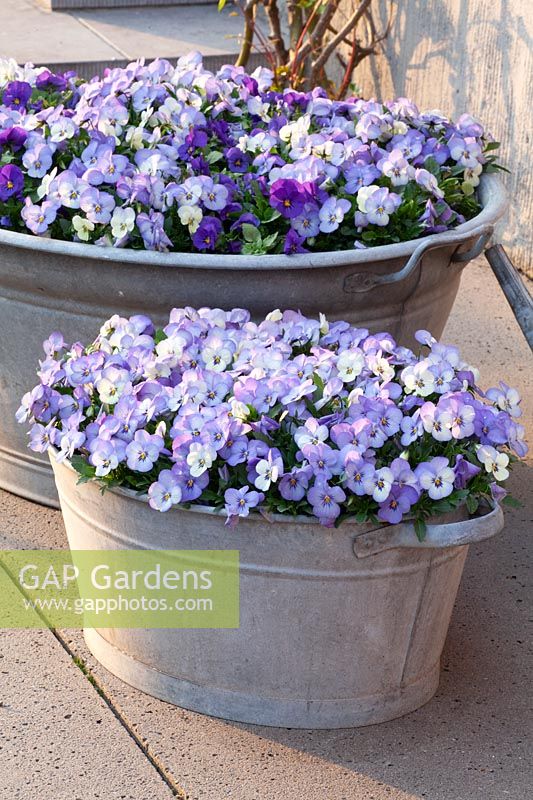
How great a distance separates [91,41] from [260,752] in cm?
398

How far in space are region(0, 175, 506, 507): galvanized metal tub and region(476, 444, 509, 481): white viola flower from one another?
1.60 feet

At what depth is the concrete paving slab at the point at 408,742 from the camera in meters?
1.94

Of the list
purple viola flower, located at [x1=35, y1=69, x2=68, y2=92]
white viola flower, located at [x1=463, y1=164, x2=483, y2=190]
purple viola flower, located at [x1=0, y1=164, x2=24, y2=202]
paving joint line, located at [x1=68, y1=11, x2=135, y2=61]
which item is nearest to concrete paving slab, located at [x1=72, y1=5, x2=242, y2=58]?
paving joint line, located at [x1=68, y1=11, x2=135, y2=61]

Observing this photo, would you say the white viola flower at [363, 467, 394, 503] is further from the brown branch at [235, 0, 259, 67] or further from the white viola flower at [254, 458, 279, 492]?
the brown branch at [235, 0, 259, 67]

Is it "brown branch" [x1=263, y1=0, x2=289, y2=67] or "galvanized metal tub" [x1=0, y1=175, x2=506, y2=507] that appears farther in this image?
"brown branch" [x1=263, y1=0, x2=289, y2=67]

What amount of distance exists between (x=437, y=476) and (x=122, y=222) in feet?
2.71

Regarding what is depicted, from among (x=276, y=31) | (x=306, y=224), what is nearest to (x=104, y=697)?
(x=306, y=224)

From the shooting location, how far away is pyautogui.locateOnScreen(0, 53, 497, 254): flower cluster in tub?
2.27 metres

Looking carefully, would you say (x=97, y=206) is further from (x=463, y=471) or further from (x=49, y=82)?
(x=463, y=471)

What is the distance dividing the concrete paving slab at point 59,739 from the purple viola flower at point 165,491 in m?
0.48

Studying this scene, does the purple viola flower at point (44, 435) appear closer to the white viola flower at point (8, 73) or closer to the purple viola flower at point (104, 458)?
the purple viola flower at point (104, 458)

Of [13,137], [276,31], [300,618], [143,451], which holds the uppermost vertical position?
[13,137]

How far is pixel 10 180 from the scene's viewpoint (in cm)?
237

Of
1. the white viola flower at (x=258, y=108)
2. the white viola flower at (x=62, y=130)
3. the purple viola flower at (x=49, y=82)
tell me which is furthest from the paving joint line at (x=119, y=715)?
the purple viola flower at (x=49, y=82)
